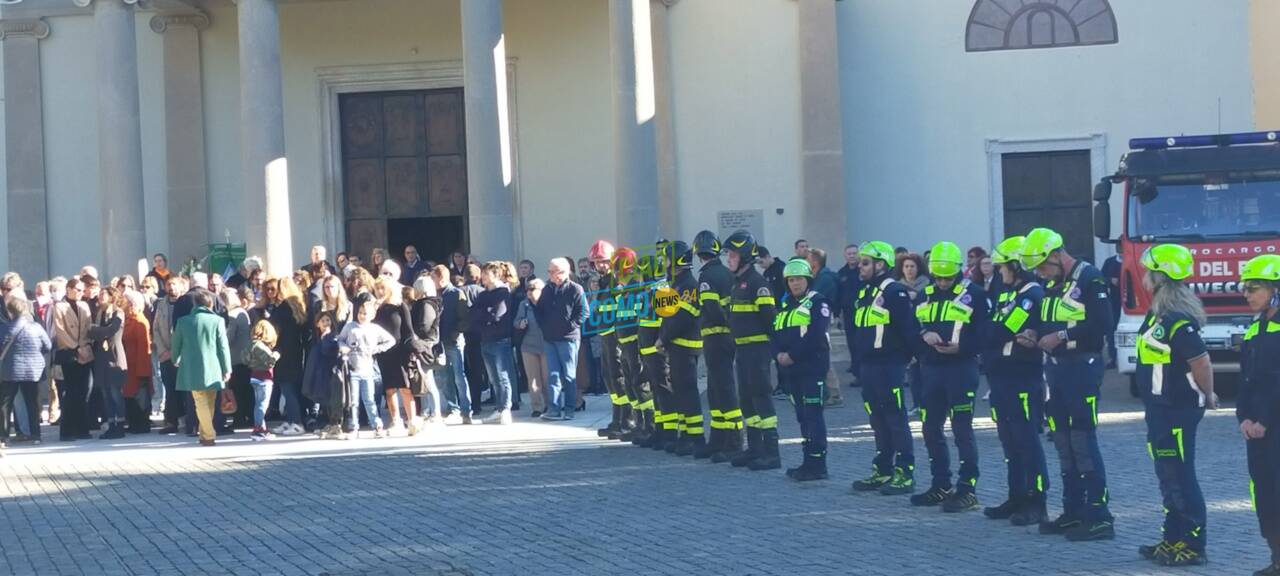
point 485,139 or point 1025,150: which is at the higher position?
point 485,139

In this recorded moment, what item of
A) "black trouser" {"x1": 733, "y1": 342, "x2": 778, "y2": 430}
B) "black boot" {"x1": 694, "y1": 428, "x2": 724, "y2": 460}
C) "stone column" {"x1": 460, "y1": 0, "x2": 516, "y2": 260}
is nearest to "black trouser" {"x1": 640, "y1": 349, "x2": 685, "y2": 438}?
"black boot" {"x1": 694, "y1": 428, "x2": 724, "y2": 460}

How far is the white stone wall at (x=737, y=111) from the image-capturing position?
2569cm

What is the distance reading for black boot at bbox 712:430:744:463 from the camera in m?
13.6

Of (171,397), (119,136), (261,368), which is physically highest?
(119,136)

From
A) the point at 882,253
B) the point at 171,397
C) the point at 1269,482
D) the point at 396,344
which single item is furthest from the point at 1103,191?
the point at 171,397

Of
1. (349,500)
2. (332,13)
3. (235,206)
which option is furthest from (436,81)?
(349,500)

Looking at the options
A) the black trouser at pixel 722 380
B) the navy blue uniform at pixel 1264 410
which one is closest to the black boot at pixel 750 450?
the black trouser at pixel 722 380

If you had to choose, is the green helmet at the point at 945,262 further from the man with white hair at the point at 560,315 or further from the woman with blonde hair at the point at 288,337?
the woman with blonde hair at the point at 288,337

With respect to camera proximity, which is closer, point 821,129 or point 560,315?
point 560,315

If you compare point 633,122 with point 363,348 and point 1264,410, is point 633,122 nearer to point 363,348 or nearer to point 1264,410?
point 363,348

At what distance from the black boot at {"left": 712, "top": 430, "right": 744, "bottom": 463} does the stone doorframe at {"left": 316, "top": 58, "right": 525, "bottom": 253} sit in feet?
43.3

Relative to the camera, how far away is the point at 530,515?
11.1 metres

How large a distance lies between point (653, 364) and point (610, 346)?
113 centimetres

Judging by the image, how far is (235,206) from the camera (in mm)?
26438
